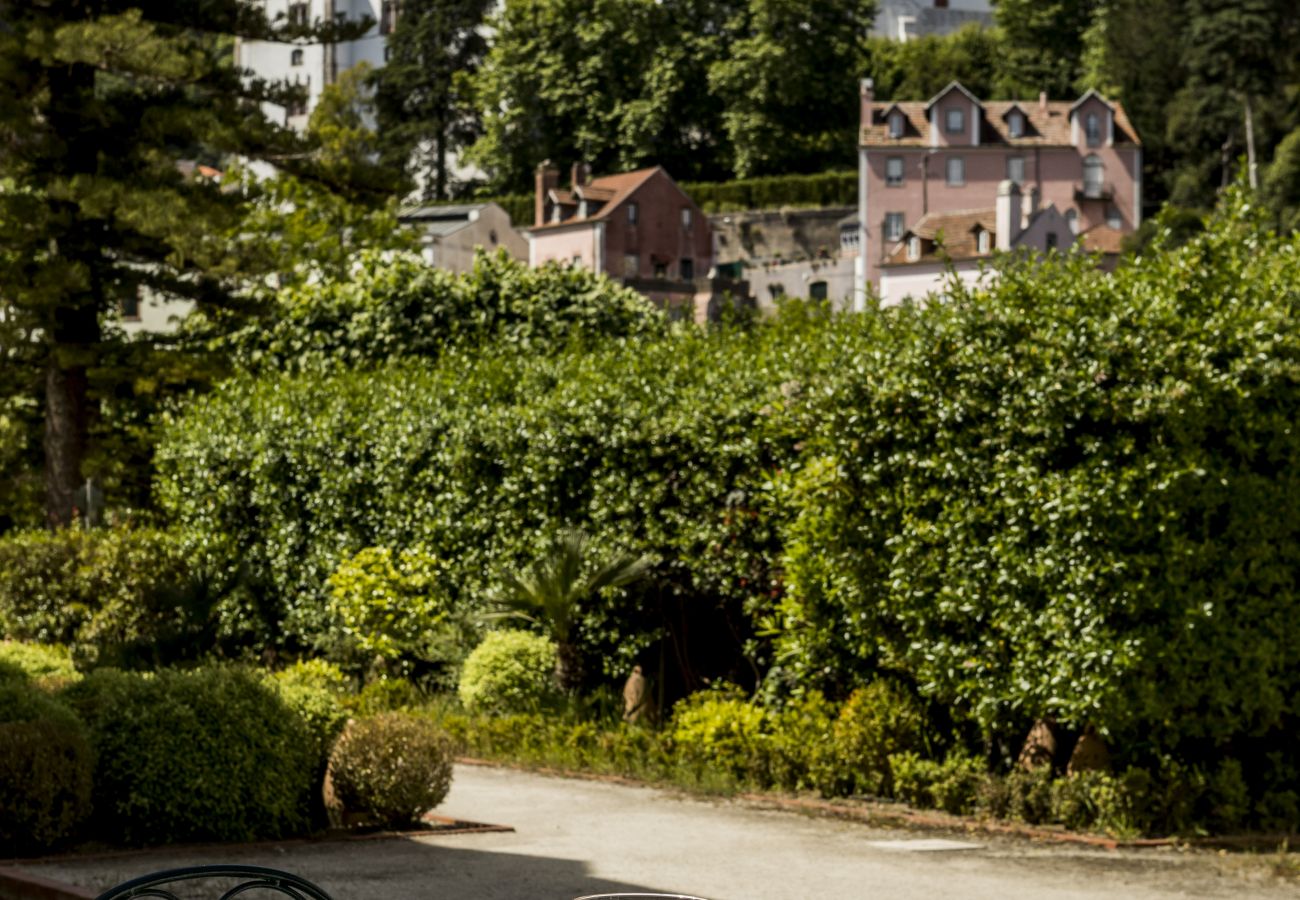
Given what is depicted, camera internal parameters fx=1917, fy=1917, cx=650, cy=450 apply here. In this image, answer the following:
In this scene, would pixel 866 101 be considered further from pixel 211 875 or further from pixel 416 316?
pixel 211 875

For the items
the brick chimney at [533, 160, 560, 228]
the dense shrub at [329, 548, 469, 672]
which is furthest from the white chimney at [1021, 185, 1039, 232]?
the dense shrub at [329, 548, 469, 672]

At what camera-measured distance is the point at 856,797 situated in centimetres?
1344

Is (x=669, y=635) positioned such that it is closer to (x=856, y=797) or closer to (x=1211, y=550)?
(x=856, y=797)

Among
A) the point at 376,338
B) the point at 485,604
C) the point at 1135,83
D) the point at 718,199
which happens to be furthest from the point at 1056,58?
the point at 485,604

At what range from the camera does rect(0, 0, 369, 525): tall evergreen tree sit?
73.5 ft

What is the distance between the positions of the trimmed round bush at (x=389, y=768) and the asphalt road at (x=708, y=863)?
27 centimetres

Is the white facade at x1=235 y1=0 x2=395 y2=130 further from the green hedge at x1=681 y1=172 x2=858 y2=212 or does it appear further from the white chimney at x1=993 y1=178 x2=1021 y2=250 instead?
the white chimney at x1=993 y1=178 x2=1021 y2=250

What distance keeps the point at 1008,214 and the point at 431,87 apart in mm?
44476

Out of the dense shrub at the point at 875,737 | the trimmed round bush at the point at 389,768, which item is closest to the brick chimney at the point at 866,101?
the dense shrub at the point at 875,737

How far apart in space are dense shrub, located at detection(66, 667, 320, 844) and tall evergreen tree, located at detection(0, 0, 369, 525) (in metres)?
12.3

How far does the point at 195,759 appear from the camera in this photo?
10.4 m

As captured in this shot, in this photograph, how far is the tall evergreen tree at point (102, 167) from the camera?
22391mm

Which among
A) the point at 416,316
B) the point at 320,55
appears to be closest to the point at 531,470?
the point at 416,316

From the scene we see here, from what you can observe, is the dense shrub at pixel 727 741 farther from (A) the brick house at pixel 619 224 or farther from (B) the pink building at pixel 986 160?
(B) the pink building at pixel 986 160
